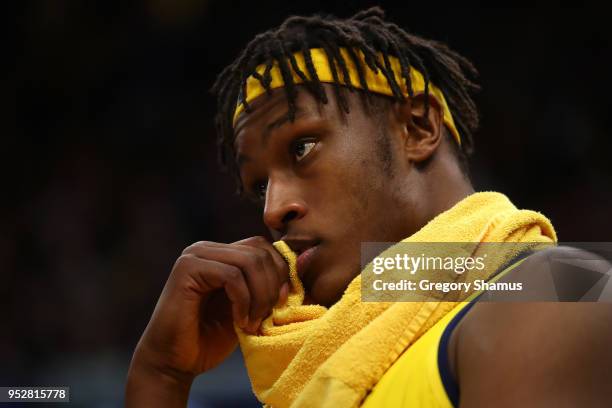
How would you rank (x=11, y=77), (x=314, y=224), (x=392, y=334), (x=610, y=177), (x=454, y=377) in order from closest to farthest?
(x=454, y=377), (x=392, y=334), (x=314, y=224), (x=610, y=177), (x=11, y=77)

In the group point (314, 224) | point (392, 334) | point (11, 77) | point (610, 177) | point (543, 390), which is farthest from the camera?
point (11, 77)

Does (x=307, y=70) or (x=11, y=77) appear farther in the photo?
(x=11, y=77)

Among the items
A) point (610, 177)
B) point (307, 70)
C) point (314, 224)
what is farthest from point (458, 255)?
point (610, 177)

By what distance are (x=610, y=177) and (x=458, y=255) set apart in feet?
7.79

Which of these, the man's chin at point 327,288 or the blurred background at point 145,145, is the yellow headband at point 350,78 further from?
the blurred background at point 145,145

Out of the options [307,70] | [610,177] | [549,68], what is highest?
[307,70]

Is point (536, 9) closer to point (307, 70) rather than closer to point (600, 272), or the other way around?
point (307, 70)

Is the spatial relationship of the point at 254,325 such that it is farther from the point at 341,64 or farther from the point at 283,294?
the point at 341,64

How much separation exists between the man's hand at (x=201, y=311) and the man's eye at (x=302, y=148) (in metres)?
0.16

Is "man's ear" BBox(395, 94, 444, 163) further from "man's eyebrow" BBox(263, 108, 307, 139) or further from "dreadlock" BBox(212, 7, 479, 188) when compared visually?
"man's eyebrow" BBox(263, 108, 307, 139)

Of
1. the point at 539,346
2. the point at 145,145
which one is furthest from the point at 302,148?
the point at 145,145

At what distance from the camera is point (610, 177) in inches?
126

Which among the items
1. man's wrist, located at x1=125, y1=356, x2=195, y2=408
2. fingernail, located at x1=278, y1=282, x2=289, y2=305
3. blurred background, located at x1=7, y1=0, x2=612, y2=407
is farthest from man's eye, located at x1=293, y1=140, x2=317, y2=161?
blurred background, located at x1=7, y1=0, x2=612, y2=407

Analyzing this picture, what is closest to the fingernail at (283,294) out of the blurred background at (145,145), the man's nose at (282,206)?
the man's nose at (282,206)
